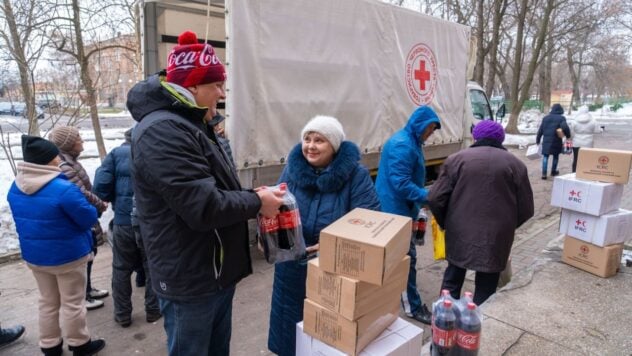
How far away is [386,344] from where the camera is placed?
189 cm

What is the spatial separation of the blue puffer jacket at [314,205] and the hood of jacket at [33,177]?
1.76 m

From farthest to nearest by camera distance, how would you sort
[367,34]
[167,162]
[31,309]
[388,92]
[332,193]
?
1. [388,92]
2. [367,34]
3. [31,309]
4. [332,193]
5. [167,162]

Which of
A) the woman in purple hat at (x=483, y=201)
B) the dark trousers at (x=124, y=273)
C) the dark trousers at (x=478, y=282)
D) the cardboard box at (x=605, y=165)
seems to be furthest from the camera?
the cardboard box at (x=605, y=165)

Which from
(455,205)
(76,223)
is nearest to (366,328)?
(455,205)

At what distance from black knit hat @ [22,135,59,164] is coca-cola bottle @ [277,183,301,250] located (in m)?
1.93

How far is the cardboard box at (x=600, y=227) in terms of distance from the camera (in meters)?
3.87

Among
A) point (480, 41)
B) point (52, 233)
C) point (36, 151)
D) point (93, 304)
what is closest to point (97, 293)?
point (93, 304)

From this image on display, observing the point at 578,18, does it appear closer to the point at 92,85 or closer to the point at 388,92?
the point at 388,92

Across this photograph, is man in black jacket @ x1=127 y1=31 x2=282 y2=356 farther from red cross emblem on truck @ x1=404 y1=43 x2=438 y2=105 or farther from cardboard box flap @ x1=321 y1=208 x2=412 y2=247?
red cross emblem on truck @ x1=404 y1=43 x2=438 y2=105

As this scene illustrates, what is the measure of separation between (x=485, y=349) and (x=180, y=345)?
202cm

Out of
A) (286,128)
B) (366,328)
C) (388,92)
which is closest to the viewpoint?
(366,328)

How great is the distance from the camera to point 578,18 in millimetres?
20891

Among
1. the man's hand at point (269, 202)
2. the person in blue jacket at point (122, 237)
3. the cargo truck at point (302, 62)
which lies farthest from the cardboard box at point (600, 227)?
the person in blue jacket at point (122, 237)

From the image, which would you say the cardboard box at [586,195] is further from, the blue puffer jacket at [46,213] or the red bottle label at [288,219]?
the blue puffer jacket at [46,213]
